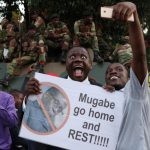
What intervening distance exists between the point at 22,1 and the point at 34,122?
15.7 m

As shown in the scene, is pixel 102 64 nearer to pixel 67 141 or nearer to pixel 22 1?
pixel 67 141

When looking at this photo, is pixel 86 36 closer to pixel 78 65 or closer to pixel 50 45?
pixel 50 45

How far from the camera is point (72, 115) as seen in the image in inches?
162

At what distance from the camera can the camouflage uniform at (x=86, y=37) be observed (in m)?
12.2

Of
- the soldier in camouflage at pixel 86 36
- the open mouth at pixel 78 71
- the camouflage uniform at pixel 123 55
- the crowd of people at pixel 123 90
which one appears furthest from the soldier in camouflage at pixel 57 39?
the open mouth at pixel 78 71

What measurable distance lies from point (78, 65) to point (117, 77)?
37 centimetres

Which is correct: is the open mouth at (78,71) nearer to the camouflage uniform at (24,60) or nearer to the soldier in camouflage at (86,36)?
the soldier in camouflage at (86,36)

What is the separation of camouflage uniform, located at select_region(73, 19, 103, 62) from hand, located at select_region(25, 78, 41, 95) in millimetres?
7816

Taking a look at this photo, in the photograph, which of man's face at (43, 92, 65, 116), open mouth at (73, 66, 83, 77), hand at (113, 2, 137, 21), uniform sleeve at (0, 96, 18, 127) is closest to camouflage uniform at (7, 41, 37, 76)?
uniform sleeve at (0, 96, 18, 127)

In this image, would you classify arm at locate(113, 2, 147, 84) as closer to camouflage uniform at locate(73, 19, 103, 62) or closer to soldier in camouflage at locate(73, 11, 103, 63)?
soldier in camouflage at locate(73, 11, 103, 63)

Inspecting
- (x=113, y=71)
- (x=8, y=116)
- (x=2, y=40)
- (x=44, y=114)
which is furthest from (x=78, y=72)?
(x=2, y=40)

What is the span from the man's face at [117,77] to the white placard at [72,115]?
441mm

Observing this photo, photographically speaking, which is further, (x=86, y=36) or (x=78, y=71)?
(x=86, y=36)

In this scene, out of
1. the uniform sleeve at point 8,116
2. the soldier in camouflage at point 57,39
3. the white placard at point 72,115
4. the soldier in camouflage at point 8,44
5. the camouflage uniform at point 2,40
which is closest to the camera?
the white placard at point 72,115
